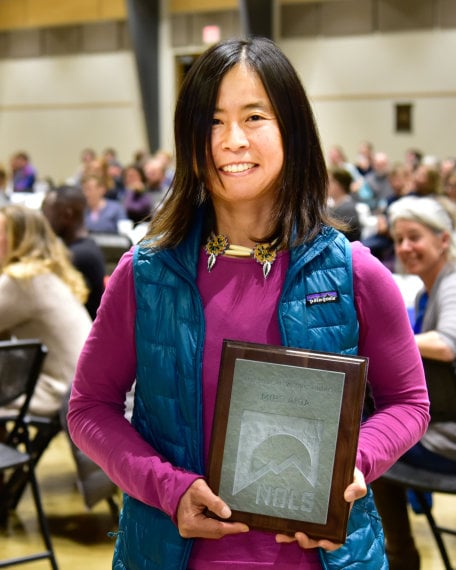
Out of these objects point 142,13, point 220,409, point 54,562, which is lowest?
point 54,562

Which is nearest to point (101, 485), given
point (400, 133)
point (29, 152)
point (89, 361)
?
point (89, 361)

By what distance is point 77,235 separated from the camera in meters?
5.75

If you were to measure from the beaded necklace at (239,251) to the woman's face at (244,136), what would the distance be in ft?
0.31

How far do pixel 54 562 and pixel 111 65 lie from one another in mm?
16642

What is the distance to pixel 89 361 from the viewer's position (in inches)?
60.2

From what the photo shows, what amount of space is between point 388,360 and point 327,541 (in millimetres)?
321

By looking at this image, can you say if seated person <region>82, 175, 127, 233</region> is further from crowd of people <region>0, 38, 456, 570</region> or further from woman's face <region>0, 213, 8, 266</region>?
crowd of people <region>0, 38, 456, 570</region>

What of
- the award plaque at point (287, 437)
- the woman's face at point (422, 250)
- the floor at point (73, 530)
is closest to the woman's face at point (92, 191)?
the floor at point (73, 530)

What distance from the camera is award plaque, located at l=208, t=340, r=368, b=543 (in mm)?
1317

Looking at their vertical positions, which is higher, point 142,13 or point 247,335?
point 142,13

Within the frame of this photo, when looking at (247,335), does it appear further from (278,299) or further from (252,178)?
(252,178)

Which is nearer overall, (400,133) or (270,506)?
(270,506)

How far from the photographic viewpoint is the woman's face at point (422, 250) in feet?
12.1

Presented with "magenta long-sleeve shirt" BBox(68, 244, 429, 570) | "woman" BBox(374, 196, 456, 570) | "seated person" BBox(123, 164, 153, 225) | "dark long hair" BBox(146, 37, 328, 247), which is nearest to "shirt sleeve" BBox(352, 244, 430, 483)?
"magenta long-sleeve shirt" BBox(68, 244, 429, 570)
